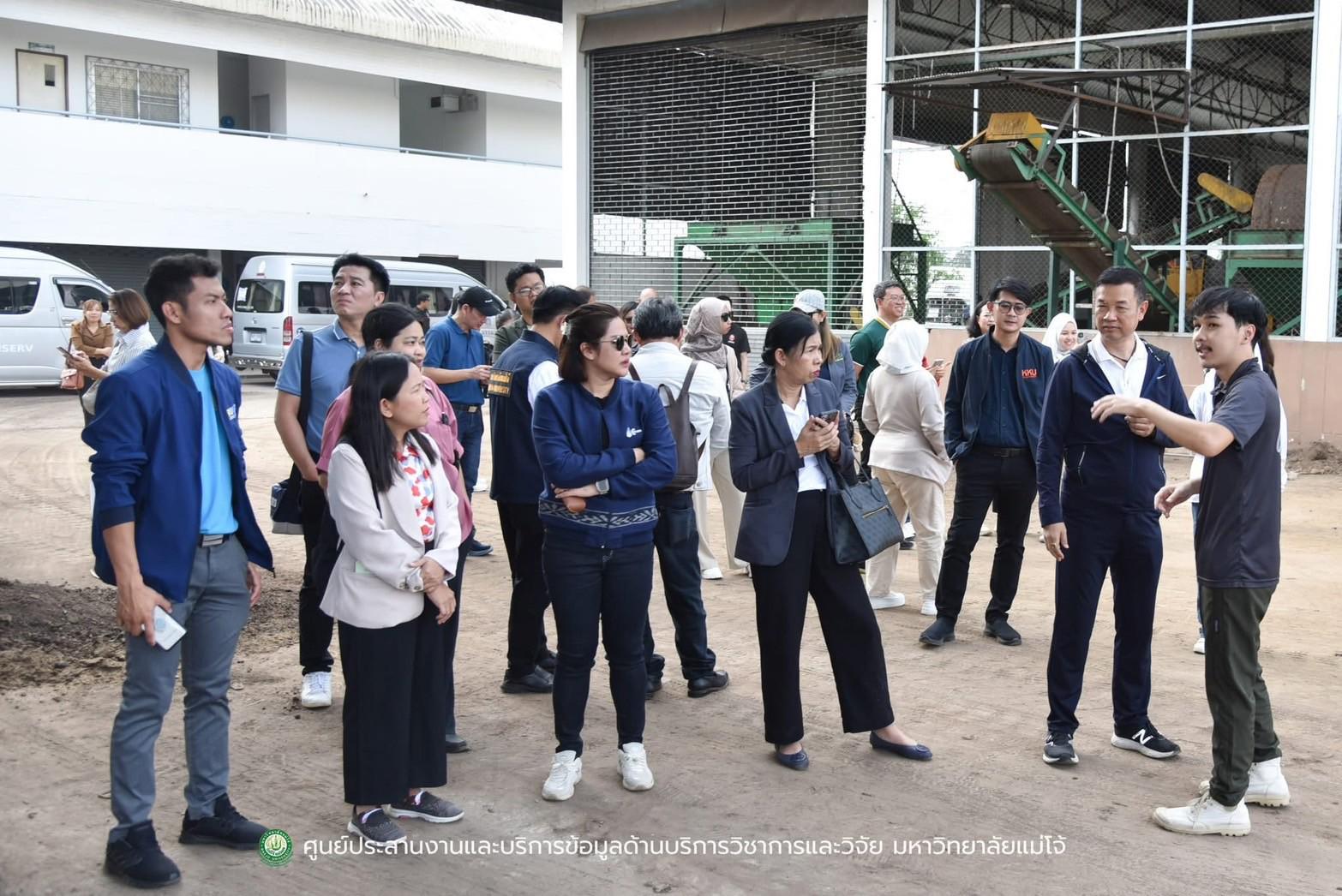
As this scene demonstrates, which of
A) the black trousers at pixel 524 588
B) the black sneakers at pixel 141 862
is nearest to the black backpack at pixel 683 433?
the black trousers at pixel 524 588

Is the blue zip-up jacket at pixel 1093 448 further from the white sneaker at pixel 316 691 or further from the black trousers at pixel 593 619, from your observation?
the white sneaker at pixel 316 691

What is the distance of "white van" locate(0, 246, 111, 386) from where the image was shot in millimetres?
19906

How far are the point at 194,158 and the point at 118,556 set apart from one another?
24.3 meters

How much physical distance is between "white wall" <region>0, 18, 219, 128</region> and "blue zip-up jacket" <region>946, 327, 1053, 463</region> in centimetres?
2283

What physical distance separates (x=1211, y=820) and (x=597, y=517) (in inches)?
88.9

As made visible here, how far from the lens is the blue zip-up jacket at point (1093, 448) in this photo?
4.87m

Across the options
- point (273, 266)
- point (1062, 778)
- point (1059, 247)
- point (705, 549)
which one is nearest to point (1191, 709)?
point (1062, 778)

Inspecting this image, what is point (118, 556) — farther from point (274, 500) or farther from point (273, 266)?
point (273, 266)

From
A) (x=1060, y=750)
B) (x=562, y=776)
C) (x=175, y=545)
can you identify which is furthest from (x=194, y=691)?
(x=1060, y=750)

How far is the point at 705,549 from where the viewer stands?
26.5ft

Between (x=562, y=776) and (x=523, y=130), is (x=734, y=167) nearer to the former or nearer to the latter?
(x=523, y=130)

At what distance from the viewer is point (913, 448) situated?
7.20 meters

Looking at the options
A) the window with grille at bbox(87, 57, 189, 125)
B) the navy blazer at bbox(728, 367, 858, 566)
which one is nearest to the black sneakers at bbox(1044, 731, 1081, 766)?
the navy blazer at bbox(728, 367, 858, 566)

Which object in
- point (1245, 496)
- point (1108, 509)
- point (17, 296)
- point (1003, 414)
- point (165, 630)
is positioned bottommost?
point (165, 630)
